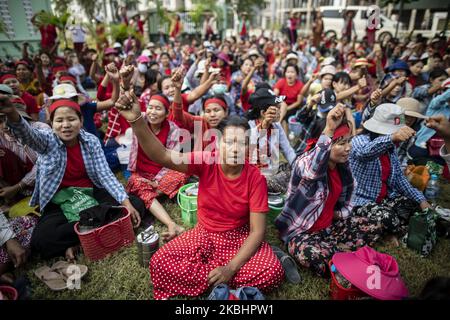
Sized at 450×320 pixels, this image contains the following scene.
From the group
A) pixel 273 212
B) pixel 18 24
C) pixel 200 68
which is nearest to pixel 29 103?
pixel 200 68

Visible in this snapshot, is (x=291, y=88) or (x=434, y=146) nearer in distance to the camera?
(x=434, y=146)

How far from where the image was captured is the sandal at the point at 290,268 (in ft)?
8.84

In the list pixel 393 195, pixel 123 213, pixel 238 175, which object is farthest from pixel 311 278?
pixel 123 213

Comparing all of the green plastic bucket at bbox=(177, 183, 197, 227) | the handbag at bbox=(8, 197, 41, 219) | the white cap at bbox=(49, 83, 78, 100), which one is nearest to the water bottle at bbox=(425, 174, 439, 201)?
the green plastic bucket at bbox=(177, 183, 197, 227)

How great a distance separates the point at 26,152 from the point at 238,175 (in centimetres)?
273

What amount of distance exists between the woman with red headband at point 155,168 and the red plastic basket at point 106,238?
20.8 inches

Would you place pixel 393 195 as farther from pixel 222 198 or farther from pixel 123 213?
pixel 123 213

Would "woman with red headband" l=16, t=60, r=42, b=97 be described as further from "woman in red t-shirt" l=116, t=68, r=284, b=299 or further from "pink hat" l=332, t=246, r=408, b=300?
"pink hat" l=332, t=246, r=408, b=300

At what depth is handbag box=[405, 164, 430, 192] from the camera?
3980 millimetres

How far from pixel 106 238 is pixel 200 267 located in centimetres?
107

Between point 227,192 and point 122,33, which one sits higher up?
point 122,33

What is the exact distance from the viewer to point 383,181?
135 inches

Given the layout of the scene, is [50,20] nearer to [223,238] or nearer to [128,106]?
[128,106]

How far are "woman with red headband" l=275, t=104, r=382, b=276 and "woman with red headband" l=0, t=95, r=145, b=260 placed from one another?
1689 mm
